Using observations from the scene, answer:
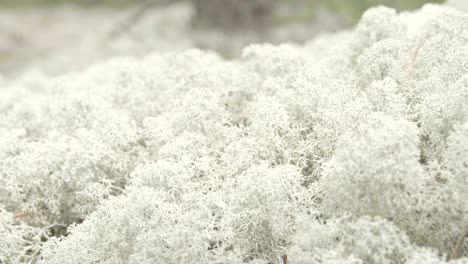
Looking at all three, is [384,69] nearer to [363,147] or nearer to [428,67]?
[428,67]

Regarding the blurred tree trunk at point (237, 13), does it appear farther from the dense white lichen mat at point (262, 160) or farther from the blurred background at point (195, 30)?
the dense white lichen mat at point (262, 160)

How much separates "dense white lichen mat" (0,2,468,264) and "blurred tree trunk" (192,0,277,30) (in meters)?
2.81

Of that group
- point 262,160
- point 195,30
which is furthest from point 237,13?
point 262,160

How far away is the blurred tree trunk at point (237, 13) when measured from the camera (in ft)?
15.5

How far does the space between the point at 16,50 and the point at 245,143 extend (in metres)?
5.27

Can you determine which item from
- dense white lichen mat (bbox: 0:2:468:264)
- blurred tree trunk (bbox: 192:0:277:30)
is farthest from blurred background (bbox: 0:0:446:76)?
dense white lichen mat (bbox: 0:2:468:264)

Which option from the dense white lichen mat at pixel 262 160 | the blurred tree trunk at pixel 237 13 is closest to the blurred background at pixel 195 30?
the blurred tree trunk at pixel 237 13

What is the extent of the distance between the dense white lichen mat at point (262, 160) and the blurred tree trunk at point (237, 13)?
2.81 m

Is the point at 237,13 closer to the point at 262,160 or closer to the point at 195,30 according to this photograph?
the point at 195,30

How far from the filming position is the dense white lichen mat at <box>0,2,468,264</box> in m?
1.11

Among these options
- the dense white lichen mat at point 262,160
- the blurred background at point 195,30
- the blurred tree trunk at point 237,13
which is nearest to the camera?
the dense white lichen mat at point 262,160

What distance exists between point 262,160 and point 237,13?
11.7ft

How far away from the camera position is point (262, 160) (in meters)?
1.38

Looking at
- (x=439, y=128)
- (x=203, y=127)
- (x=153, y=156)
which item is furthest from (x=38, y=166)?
(x=439, y=128)
